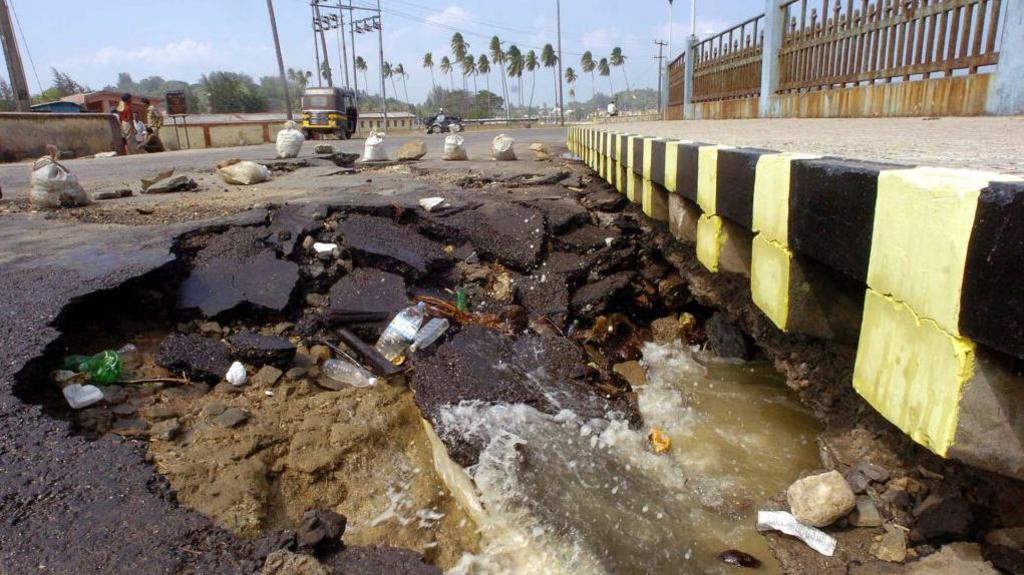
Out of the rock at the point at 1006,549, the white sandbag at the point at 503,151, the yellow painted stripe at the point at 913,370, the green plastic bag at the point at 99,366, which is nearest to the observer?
the yellow painted stripe at the point at 913,370

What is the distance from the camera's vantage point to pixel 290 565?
5.28ft

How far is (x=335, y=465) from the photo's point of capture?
241 centimetres

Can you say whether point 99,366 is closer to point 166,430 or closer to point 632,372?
point 166,430

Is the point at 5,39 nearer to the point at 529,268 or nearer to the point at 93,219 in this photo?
the point at 93,219

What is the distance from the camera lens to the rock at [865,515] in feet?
5.96

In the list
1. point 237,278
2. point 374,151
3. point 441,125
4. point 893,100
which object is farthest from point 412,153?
point 441,125

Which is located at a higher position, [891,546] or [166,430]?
[166,430]

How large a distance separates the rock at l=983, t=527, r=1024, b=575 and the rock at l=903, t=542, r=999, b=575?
25 mm

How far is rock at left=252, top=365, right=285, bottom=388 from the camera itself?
284 cm

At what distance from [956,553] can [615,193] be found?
14.3 feet

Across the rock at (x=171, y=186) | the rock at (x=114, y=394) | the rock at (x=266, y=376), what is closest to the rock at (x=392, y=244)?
the rock at (x=266, y=376)

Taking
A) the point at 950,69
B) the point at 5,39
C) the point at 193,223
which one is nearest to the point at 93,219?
the point at 193,223

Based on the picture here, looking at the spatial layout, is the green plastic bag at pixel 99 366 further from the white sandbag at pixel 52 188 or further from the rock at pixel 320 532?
the white sandbag at pixel 52 188

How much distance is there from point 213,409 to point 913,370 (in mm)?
2464
